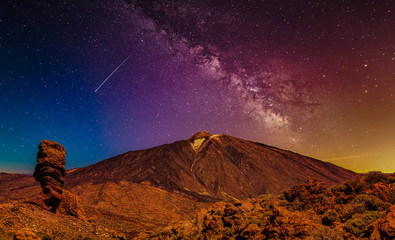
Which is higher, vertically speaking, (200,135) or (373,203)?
(200,135)

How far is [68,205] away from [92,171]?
6231 centimetres

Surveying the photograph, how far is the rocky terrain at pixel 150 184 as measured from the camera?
14.6 m

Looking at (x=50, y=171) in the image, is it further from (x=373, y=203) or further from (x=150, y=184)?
(x=150, y=184)

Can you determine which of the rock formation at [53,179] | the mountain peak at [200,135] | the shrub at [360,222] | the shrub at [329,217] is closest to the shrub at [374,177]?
the shrub at [329,217]

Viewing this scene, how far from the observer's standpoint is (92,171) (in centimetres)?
7075

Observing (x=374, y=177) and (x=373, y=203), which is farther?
(x=374, y=177)

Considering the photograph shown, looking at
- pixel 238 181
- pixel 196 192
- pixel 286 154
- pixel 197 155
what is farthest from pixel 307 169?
pixel 196 192

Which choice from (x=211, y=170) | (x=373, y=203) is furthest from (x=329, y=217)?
(x=211, y=170)

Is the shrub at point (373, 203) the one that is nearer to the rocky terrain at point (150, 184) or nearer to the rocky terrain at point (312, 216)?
the rocky terrain at point (312, 216)

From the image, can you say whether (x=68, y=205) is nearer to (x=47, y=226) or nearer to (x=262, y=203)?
(x=47, y=226)

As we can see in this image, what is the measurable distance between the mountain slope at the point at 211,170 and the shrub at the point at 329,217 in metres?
43.7

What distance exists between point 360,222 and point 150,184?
53130mm

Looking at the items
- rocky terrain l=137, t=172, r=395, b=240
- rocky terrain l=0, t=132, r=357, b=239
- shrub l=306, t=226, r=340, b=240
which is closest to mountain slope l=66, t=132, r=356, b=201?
rocky terrain l=0, t=132, r=357, b=239

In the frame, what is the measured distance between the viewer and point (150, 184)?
53.9 m
